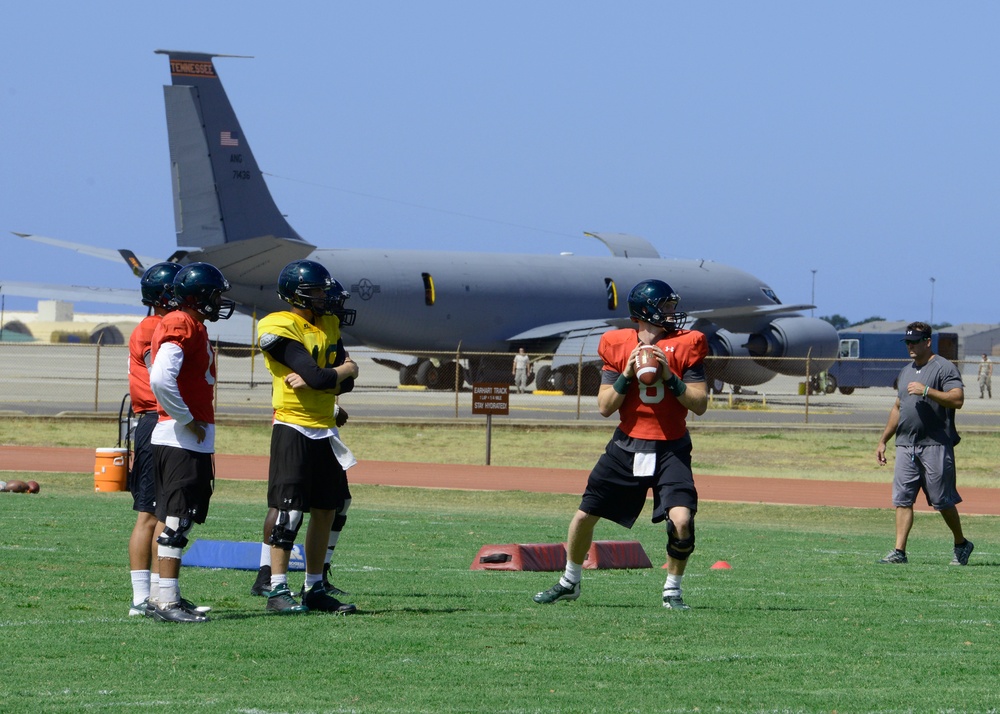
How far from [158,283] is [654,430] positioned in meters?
3.04

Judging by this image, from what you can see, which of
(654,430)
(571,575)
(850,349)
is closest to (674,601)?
(571,575)

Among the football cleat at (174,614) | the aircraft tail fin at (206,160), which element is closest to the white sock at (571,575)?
the football cleat at (174,614)

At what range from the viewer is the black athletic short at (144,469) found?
7.88 meters

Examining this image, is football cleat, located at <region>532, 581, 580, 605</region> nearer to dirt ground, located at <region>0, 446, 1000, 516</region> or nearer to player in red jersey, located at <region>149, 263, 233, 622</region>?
player in red jersey, located at <region>149, 263, 233, 622</region>

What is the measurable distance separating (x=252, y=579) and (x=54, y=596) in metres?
1.57

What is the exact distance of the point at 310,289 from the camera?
7805mm

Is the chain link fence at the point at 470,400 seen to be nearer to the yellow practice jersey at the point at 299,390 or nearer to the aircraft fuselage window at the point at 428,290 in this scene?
the aircraft fuselage window at the point at 428,290

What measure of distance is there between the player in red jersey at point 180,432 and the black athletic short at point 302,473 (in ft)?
1.20

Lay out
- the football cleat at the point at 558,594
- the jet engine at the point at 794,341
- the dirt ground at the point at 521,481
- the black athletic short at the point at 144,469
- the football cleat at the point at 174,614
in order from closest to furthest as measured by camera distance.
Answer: the football cleat at the point at 174,614 → the black athletic short at the point at 144,469 → the football cleat at the point at 558,594 → the dirt ground at the point at 521,481 → the jet engine at the point at 794,341

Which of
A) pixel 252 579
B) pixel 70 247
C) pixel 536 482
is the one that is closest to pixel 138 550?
pixel 252 579

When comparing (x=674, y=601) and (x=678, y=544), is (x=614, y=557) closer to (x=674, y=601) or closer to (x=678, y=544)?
(x=674, y=601)

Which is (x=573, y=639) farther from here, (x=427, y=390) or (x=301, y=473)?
(x=427, y=390)

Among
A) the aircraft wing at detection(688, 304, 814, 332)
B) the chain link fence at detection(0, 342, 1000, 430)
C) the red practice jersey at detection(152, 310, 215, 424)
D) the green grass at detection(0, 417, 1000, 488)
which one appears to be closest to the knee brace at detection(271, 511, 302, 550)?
the red practice jersey at detection(152, 310, 215, 424)

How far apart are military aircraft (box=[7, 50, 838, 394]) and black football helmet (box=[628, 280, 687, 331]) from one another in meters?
25.9
